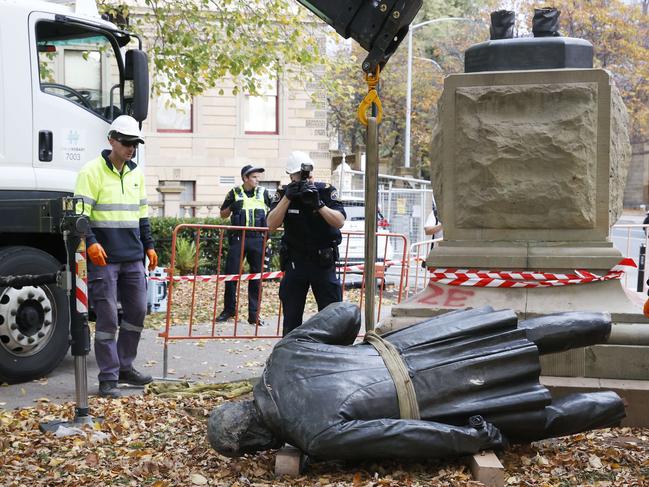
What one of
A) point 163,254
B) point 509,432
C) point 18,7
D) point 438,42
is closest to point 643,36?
point 438,42

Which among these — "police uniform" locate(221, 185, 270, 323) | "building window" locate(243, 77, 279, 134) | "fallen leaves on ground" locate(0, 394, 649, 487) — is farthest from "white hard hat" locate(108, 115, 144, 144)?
"building window" locate(243, 77, 279, 134)

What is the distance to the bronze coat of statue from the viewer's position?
4.27 m

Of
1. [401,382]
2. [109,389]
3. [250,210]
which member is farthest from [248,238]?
[401,382]

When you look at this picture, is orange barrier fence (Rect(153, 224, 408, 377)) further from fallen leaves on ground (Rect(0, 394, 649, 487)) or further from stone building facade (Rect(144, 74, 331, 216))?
stone building facade (Rect(144, 74, 331, 216))

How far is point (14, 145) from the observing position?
25.5 feet

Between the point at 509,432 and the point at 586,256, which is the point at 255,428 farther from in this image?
the point at 586,256

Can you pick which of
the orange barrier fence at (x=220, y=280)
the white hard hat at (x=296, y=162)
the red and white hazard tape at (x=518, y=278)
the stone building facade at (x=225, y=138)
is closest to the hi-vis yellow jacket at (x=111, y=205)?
the orange barrier fence at (x=220, y=280)

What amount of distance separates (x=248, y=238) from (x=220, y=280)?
1062 millimetres

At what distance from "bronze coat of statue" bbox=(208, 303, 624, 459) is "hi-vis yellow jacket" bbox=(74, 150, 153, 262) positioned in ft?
9.56

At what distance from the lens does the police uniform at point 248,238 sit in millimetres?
11234

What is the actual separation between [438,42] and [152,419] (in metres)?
38.4

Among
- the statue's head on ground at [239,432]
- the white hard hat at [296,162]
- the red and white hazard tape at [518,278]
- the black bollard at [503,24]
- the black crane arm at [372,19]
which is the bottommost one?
the statue's head on ground at [239,432]

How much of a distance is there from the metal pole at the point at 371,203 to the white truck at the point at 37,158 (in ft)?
11.3

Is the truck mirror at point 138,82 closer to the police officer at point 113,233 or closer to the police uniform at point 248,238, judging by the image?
the police officer at point 113,233
